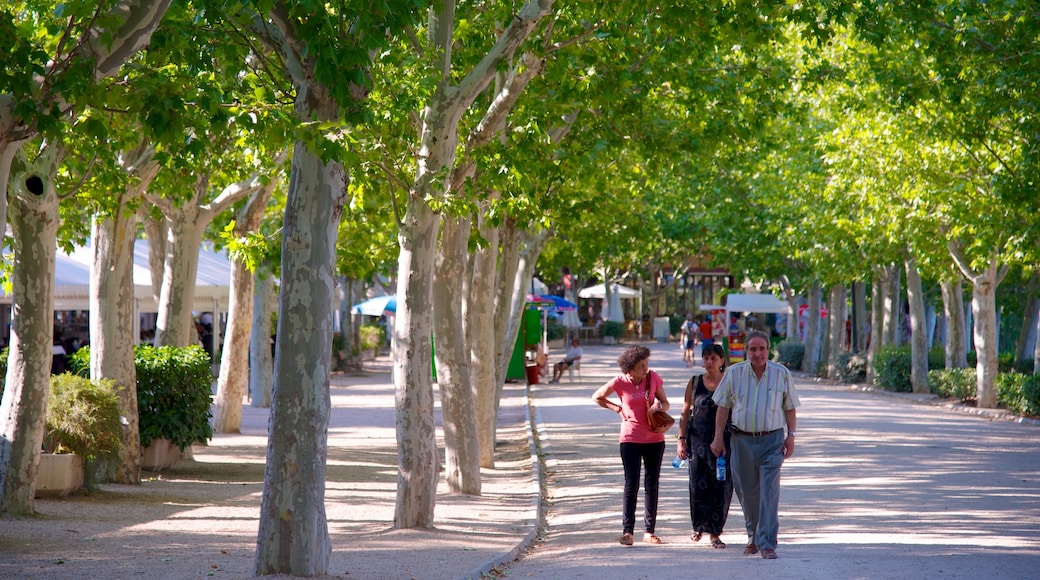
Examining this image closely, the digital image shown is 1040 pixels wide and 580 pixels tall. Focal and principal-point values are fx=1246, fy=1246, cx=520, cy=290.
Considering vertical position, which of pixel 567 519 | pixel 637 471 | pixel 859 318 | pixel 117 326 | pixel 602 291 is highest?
pixel 602 291

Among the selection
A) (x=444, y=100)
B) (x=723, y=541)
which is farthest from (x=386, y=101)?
(x=723, y=541)

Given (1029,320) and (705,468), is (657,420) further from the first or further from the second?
(1029,320)

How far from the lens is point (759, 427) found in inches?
355

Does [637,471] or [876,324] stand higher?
[876,324]

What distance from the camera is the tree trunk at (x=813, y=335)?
142 feet

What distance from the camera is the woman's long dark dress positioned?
976cm

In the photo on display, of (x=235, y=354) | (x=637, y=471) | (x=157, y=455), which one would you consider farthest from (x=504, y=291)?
(x=637, y=471)

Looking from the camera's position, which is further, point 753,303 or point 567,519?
point 753,303

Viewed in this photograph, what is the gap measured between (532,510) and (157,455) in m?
5.06

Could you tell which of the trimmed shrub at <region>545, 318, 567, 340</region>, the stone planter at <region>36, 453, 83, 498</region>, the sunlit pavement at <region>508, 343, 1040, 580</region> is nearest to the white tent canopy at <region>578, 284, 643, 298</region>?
the trimmed shrub at <region>545, 318, 567, 340</region>

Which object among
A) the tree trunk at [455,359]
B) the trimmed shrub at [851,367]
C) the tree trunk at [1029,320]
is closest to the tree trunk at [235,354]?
the tree trunk at [455,359]

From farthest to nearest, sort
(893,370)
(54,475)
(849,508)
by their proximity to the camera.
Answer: (893,370)
(54,475)
(849,508)

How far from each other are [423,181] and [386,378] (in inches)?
1084

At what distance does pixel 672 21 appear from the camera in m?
12.7
